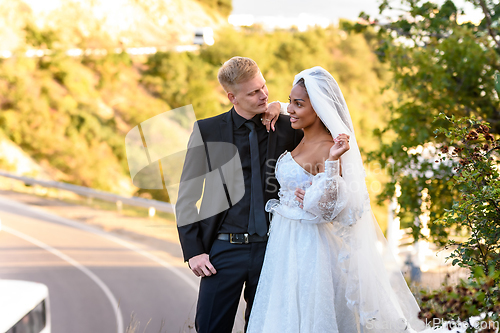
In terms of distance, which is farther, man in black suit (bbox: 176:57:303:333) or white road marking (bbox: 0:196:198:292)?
white road marking (bbox: 0:196:198:292)

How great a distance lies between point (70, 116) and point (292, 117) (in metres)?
23.0

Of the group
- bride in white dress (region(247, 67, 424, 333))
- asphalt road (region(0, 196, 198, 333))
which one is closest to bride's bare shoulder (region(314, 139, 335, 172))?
bride in white dress (region(247, 67, 424, 333))

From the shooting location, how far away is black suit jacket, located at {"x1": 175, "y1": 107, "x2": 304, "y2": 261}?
197 centimetres

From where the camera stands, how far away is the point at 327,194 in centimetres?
170

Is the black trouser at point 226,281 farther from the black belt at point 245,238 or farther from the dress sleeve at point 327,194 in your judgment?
the dress sleeve at point 327,194

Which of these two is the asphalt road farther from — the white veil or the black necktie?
the white veil

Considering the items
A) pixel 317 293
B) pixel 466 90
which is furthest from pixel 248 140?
pixel 466 90

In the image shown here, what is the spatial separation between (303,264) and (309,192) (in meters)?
0.32

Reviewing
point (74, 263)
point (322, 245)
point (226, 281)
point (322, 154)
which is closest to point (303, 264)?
point (322, 245)

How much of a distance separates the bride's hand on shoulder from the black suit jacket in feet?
1.32

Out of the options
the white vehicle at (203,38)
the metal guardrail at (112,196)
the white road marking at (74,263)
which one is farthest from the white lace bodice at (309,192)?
the white vehicle at (203,38)

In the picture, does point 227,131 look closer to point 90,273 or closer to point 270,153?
point 270,153

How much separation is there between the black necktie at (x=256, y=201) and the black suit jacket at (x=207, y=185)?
0.19 ft

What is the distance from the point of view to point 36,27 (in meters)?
25.4
